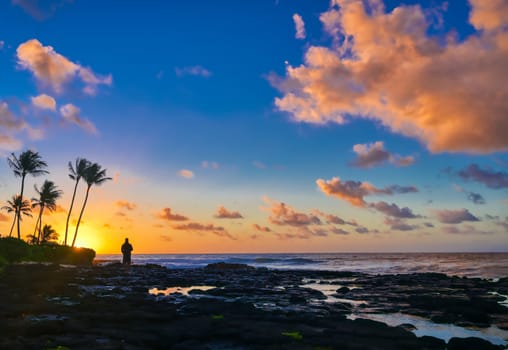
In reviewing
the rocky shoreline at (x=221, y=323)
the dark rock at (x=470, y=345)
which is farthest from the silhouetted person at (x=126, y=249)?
the dark rock at (x=470, y=345)

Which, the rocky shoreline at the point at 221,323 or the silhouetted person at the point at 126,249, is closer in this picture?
the rocky shoreline at the point at 221,323

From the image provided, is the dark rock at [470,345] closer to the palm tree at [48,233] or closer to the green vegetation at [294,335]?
the green vegetation at [294,335]

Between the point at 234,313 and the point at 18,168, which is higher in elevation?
the point at 18,168

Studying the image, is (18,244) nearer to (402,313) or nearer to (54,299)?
(54,299)

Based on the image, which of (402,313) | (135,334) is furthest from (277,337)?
(402,313)

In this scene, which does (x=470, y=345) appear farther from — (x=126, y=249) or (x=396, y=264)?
(x=396, y=264)

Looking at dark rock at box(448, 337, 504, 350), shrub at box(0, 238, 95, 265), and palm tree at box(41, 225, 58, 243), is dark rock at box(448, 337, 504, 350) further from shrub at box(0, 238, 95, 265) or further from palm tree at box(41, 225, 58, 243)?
palm tree at box(41, 225, 58, 243)

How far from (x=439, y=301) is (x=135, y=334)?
44.5ft

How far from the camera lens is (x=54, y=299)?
57.7ft

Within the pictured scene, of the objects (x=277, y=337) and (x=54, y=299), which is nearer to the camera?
(x=277, y=337)

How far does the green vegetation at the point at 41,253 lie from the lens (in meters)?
41.0

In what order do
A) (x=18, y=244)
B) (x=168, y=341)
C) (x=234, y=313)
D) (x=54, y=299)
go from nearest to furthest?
(x=168, y=341)
(x=234, y=313)
(x=54, y=299)
(x=18, y=244)

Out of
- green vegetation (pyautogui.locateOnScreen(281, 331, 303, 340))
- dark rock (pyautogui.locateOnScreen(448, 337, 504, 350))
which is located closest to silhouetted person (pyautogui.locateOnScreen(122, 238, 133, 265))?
green vegetation (pyautogui.locateOnScreen(281, 331, 303, 340))

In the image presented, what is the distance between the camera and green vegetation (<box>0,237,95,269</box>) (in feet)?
135
